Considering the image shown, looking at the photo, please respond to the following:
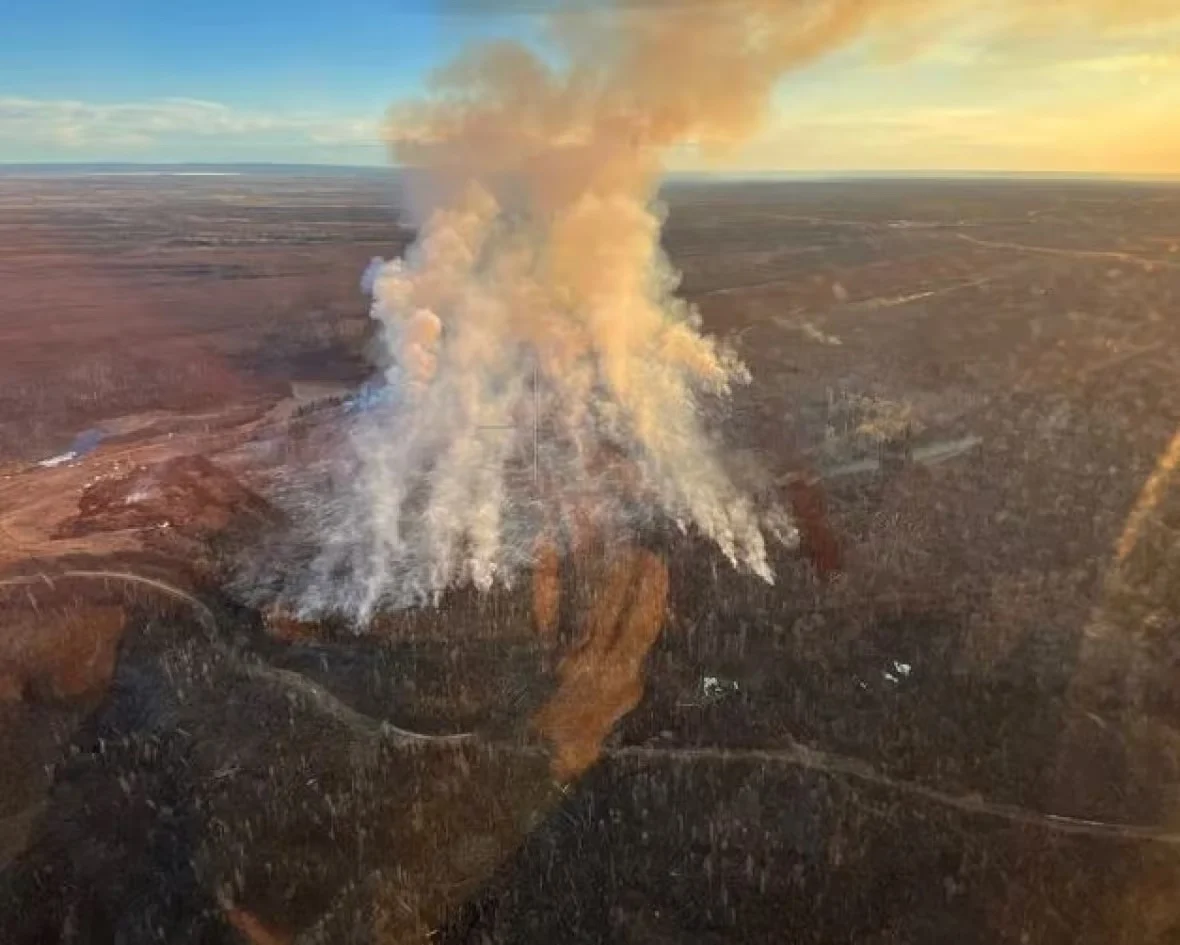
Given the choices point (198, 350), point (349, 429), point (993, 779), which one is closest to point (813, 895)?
point (993, 779)

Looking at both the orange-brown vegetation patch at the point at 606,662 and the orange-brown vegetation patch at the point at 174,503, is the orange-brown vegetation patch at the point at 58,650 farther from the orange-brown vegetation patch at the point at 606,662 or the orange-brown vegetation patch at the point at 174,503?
the orange-brown vegetation patch at the point at 606,662

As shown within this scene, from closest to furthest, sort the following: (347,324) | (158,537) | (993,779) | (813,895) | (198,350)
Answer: (813,895) → (993,779) → (158,537) → (198,350) → (347,324)

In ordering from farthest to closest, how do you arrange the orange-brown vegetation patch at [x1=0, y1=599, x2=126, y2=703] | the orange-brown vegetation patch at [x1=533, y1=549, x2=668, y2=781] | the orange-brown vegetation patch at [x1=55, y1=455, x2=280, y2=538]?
the orange-brown vegetation patch at [x1=55, y1=455, x2=280, y2=538], the orange-brown vegetation patch at [x1=0, y1=599, x2=126, y2=703], the orange-brown vegetation patch at [x1=533, y1=549, x2=668, y2=781]

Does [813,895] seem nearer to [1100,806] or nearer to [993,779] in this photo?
[993,779]

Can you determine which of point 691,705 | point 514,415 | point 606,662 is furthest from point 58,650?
point 514,415

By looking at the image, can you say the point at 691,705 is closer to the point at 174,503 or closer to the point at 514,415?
the point at 174,503

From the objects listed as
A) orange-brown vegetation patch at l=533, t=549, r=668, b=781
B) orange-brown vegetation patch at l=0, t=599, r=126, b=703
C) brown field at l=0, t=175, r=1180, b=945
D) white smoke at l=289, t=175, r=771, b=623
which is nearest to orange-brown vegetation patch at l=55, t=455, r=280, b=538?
brown field at l=0, t=175, r=1180, b=945

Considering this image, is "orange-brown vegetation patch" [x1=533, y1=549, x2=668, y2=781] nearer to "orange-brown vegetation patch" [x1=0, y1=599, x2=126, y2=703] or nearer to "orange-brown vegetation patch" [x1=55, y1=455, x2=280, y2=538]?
"orange-brown vegetation patch" [x1=0, y1=599, x2=126, y2=703]

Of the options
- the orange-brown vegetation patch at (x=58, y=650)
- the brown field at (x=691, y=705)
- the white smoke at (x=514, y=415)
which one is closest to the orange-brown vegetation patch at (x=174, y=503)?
the brown field at (x=691, y=705)
